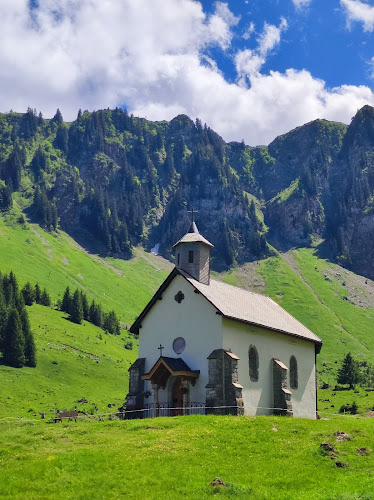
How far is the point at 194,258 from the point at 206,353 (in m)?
10.9

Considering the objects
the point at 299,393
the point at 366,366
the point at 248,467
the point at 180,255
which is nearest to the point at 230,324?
the point at 180,255

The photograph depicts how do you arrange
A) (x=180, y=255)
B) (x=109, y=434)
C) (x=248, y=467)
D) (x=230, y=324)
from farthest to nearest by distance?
(x=180, y=255) < (x=230, y=324) < (x=109, y=434) < (x=248, y=467)

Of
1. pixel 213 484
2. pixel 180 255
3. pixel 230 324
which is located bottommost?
pixel 213 484

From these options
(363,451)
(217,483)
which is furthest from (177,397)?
(217,483)

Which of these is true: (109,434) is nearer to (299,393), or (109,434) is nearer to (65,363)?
(299,393)

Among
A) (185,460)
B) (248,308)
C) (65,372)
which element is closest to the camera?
(185,460)

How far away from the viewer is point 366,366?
605 feet

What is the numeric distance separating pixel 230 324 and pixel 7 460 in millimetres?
25961

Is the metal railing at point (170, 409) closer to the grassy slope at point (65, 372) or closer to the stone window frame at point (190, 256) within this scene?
the stone window frame at point (190, 256)

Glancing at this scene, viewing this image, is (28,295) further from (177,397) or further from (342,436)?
(342,436)

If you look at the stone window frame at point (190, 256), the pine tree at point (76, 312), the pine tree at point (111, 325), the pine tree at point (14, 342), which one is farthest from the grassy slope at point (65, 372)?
the stone window frame at point (190, 256)

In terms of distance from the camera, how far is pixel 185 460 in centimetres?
3136

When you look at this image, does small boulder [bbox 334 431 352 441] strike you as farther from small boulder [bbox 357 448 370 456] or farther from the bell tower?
the bell tower

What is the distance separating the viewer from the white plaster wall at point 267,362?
175 ft
